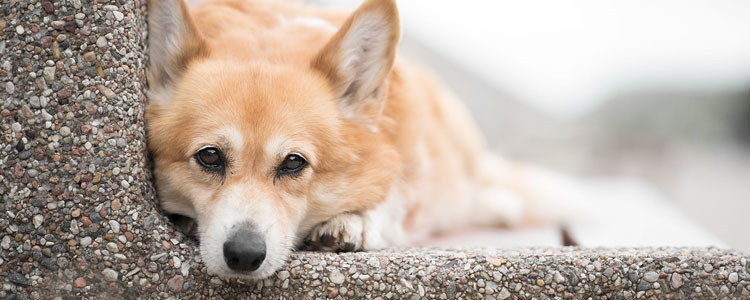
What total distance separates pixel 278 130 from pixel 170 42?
0.55 meters

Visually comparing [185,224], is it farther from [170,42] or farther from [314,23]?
[314,23]

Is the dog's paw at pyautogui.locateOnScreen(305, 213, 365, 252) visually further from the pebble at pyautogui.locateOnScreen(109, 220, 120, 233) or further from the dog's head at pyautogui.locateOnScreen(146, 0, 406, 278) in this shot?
the pebble at pyautogui.locateOnScreen(109, 220, 120, 233)

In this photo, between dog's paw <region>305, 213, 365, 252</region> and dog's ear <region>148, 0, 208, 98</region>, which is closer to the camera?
dog's ear <region>148, 0, 208, 98</region>

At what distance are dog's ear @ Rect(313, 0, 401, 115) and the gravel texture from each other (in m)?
0.71

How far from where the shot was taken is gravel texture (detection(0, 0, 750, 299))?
91.2 inches

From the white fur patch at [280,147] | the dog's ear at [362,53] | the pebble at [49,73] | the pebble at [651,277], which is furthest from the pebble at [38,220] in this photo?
the pebble at [651,277]

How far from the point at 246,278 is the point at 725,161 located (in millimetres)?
8754

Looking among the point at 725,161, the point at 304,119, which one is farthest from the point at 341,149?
the point at 725,161

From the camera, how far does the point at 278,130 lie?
2.60 meters

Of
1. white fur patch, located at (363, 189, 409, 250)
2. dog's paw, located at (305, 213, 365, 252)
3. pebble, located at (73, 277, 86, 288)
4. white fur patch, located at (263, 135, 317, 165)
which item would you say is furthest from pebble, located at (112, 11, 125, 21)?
white fur patch, located at (363, 189, 409, 250)

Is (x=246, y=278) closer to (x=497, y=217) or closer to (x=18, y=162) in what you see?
(x=18, y=162)

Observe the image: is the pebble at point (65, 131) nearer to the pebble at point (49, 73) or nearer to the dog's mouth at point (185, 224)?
the pebble at point (49, 73)

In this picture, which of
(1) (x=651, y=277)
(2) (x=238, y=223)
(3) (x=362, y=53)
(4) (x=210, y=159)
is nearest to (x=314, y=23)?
(3) (x=362, y=53)

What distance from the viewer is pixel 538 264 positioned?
2484 millimetres
